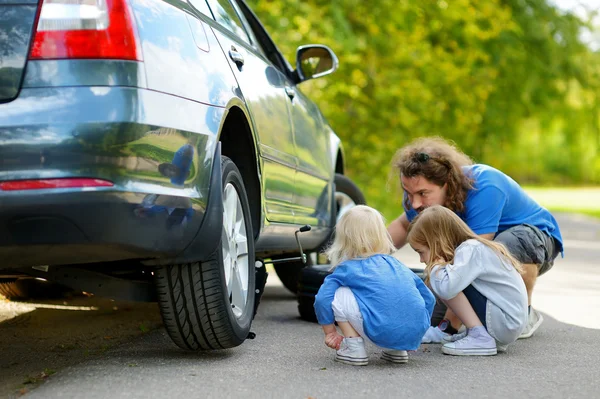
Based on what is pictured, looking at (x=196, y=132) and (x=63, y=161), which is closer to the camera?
(x=63, y=161)

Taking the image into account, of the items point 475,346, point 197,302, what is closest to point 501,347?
point 475,346

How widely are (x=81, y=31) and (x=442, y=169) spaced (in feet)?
7.51

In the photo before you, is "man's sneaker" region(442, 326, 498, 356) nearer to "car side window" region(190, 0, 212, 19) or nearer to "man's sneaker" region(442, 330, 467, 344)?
Result: "man's sneaker" region(442, 330, 467, 344)

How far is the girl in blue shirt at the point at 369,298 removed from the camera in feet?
13.1

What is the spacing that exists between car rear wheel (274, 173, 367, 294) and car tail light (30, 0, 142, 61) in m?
3.50

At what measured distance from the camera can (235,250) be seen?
13.5ft

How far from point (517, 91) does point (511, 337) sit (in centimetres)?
1389

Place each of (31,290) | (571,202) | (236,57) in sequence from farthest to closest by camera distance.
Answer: (571,202) < (31,290) < (236,57)

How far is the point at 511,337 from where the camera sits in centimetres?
439

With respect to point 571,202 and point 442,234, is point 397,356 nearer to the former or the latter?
point 442,234

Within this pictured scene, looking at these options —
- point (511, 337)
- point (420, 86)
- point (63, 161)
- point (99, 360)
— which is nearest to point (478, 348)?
point (511, 337)

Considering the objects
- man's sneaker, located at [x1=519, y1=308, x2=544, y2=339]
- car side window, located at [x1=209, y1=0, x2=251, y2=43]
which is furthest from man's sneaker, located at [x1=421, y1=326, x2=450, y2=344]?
car side window, located at [x1=209, y1=0, x2=251, y2=43]

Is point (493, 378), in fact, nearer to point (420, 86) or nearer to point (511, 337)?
point (511, 337)

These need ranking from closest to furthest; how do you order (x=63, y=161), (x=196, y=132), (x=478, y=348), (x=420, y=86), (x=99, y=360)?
1. (x=63, y=161)
2. (x=196, y=132)
3. (x=99, y=360)
4. (x=478, y=348)
5. (x=420, y=86)
